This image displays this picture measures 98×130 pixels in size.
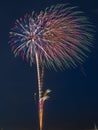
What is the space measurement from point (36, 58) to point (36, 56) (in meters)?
0.21

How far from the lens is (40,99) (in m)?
98.8

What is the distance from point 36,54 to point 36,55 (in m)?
0.08

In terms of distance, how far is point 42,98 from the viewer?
9888 cm

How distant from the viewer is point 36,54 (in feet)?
322

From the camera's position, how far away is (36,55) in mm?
98062

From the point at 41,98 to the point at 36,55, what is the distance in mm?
2230

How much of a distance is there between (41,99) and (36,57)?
7.00ft

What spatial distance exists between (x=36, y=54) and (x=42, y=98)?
235 centimetres

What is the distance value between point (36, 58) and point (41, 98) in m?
2.02

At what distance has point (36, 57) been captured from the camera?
9825 cm

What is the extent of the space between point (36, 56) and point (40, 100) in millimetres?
2254

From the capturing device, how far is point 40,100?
98750 millimetres

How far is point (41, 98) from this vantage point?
9875 cm

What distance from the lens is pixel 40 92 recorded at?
98.9 meters
